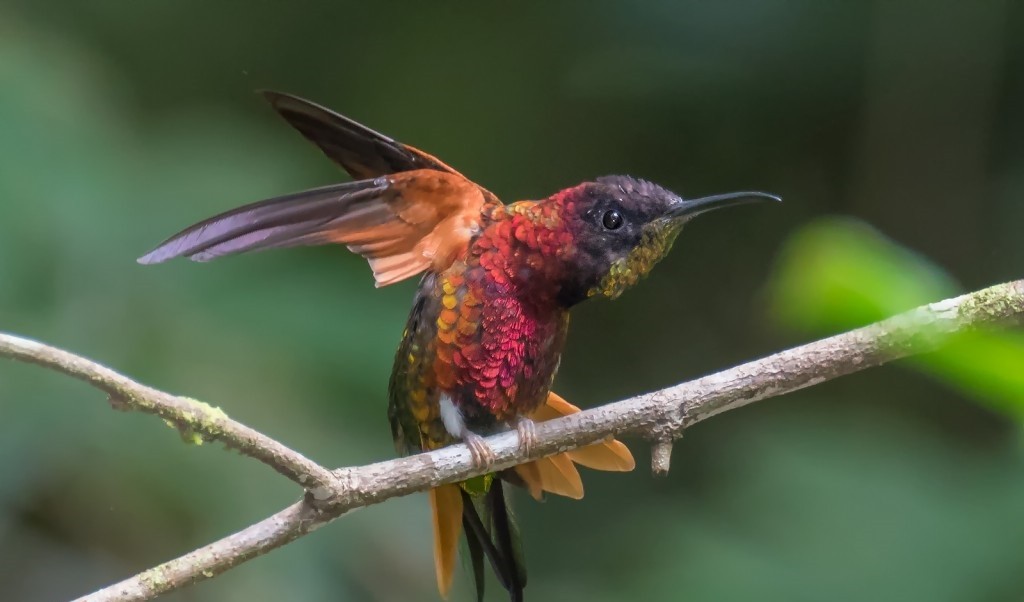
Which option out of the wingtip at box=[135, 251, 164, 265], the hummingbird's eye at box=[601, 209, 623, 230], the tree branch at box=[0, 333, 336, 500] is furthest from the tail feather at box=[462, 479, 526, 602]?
the wingtip at box=[135, 251, 164, 265]

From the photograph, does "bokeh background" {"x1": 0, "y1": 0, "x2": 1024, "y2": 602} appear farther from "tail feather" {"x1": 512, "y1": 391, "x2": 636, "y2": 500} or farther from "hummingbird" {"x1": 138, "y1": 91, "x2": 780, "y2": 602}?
"hummingbird" {"x1": 138, "y1": 91, "x2": 780, "y2": 602}

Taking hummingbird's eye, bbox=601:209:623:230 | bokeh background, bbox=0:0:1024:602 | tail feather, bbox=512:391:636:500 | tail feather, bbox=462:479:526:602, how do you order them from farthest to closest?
bokeh background, bbox=0:0:1024:602 < tail feather, bbox=462:479:526:602 < tail feather, bbox=512:391:636:500 < hummingbird's eye, bbox=601:209:623:230

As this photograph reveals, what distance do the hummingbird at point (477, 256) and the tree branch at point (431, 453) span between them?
0.32 feet

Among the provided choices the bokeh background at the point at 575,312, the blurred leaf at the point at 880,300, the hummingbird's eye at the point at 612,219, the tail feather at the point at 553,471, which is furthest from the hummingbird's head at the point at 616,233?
the blurred leaf at the point at 880,300

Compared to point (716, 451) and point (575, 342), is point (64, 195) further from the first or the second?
point (716, 451)

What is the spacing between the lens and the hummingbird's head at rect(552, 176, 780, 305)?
5.83ft

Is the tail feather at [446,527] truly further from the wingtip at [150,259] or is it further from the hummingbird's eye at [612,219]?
the wingtip at [150,259]

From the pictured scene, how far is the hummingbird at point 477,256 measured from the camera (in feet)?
5.83

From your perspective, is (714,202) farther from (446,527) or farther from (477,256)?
(446,527)

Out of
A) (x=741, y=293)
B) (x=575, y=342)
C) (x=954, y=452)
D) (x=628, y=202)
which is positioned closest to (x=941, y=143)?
(x=741, y=293)

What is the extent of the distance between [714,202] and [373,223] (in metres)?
0.64

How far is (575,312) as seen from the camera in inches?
132

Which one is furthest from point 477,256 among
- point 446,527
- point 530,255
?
point 446,527

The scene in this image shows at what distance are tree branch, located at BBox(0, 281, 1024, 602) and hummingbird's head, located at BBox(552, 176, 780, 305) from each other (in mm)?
280
